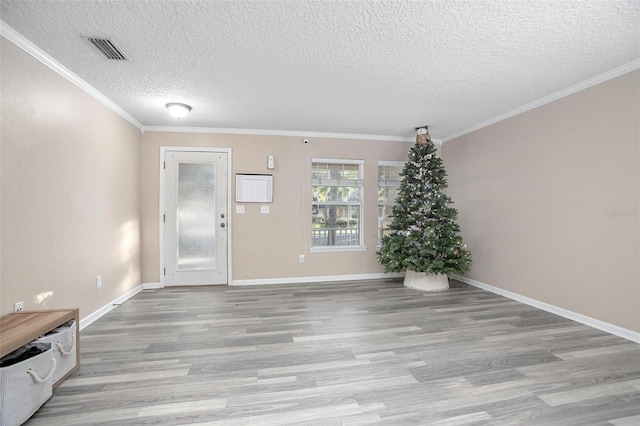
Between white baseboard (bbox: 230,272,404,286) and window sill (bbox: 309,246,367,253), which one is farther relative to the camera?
window sill (bbox: 309,246,367,253)

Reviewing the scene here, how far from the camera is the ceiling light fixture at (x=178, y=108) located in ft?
10.8

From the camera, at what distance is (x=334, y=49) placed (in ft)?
7.27

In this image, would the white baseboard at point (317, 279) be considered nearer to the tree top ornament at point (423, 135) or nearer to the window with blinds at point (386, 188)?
the window with blinds at point (386, 188)

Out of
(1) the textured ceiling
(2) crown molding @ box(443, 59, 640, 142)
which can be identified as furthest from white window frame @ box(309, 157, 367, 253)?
(2) crown molding @ box(443, 59, 640, 142)

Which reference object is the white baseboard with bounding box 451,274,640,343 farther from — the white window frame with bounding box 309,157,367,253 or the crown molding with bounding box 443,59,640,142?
the crown molding with bounding box 443,59,640,142

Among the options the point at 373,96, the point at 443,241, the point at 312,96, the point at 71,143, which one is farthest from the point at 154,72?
the point at 443,241

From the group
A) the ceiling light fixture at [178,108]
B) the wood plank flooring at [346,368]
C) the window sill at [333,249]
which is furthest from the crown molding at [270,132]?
the wood plank flooring at [346,368]

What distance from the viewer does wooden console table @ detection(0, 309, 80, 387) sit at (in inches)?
61.2

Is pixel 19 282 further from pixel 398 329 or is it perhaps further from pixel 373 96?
pixel 373 96

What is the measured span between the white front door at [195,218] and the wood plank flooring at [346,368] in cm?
98

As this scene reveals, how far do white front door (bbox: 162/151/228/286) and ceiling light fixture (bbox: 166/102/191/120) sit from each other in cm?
97

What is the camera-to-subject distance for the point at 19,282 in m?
2.07

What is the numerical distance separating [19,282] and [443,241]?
448 centimetres

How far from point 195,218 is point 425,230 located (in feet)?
11.5
